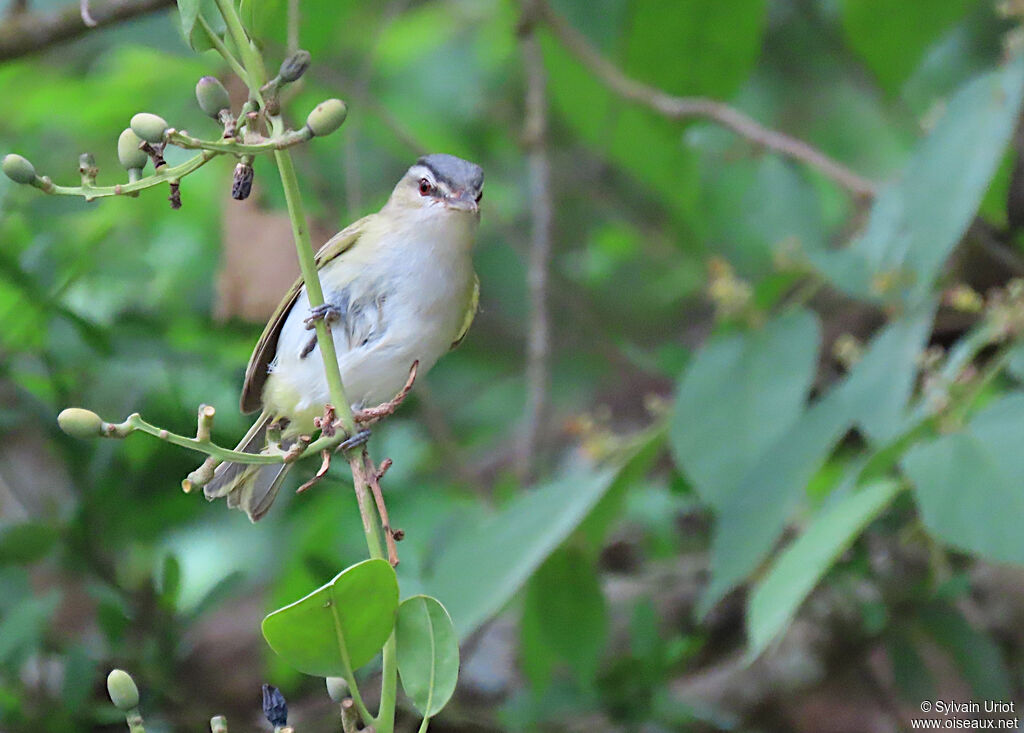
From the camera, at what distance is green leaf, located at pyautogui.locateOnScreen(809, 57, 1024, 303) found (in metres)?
2.52

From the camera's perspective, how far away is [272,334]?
2391mm

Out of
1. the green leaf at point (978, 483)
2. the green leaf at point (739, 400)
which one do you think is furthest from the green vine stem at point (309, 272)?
the green leaf at point (739, 400)

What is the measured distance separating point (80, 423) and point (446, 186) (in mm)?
1364

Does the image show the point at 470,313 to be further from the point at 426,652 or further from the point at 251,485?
the point at 426,652

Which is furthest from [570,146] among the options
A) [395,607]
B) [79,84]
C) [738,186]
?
[395,607]

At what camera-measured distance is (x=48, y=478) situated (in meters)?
4.41

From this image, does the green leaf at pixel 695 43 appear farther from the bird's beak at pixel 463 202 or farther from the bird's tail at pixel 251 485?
the bird's tail at pixel 251 485

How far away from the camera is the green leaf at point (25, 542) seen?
111 inches

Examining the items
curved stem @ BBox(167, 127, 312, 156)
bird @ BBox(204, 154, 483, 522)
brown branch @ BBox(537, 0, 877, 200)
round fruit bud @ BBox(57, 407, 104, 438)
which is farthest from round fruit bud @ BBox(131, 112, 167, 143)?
brown branch @ BBox(537, 0, 877, 200)

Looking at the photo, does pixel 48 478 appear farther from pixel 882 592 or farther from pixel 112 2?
pixel 882 592

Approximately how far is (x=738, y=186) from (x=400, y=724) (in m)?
2.07

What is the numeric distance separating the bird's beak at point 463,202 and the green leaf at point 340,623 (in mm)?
1207

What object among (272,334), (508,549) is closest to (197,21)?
(272,334)

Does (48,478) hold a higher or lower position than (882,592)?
lower
